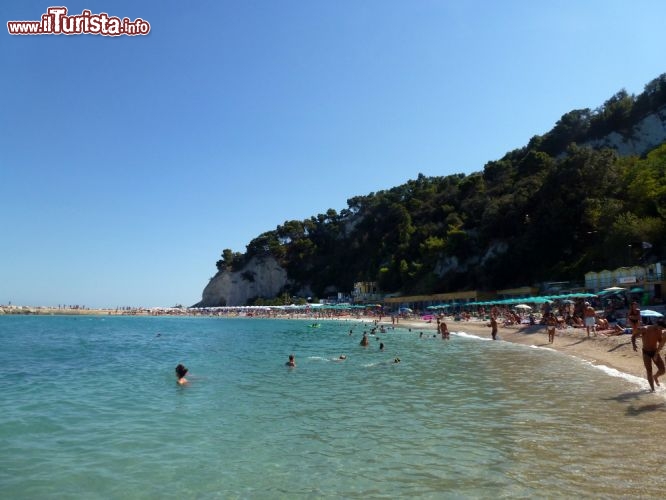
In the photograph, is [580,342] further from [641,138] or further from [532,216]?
[641,138]

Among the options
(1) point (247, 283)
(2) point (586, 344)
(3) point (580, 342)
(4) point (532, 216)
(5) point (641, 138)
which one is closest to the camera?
(2) point (586, 344)

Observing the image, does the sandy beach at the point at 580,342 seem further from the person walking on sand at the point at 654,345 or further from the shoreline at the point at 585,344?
the person walking on sand at the point at 654,345

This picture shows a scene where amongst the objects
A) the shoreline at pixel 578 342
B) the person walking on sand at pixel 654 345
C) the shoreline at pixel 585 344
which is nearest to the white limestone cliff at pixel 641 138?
the shoreline at pixel 578 342

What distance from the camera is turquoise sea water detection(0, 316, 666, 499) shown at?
5480 millimetres

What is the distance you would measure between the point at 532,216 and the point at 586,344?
33.2 meters

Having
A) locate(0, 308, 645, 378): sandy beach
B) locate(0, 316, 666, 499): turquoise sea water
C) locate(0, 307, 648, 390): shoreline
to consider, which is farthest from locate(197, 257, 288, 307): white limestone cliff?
locate(0, 316, 666, 499): turquoise sea water

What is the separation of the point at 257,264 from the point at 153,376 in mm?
92296

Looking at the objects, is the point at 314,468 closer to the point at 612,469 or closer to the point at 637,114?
the point at 612,469

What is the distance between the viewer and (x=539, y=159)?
186 ft

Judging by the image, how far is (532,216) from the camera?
161 ft

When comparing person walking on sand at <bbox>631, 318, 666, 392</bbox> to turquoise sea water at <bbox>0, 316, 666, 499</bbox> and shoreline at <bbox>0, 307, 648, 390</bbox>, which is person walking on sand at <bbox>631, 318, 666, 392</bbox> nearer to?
turquoise sea water at <bbox>0, 316, 666, 499</bbox>

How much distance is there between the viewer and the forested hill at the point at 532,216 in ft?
123

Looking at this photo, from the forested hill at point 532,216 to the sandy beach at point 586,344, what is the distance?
12.7 m

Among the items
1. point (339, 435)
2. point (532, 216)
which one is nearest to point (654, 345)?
point (339, 435)
